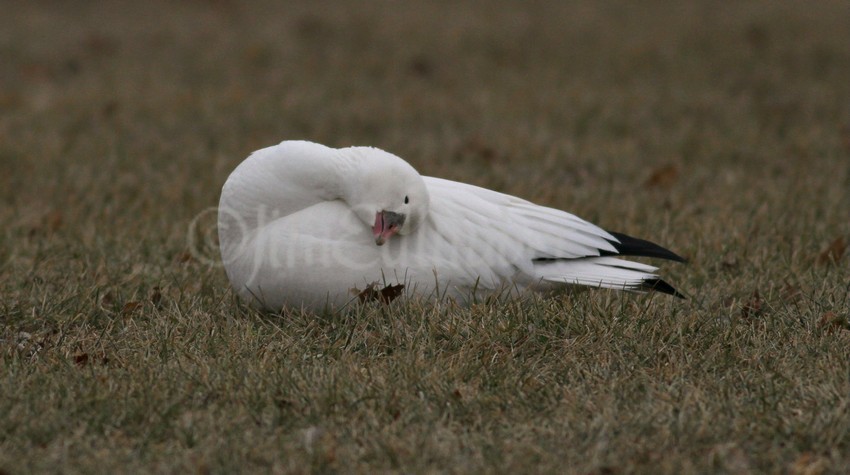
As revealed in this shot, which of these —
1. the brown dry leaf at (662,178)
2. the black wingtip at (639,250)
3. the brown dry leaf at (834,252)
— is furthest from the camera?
the brown dry leaf at (662,178)

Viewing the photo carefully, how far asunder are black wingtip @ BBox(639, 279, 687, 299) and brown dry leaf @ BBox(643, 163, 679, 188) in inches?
111

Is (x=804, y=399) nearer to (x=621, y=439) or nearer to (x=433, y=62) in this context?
(x=621, y=439)

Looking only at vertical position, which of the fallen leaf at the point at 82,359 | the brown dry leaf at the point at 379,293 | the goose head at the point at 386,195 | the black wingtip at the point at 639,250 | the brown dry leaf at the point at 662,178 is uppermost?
the goose head at the point at 386,195

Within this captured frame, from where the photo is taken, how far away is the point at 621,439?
2.99 m

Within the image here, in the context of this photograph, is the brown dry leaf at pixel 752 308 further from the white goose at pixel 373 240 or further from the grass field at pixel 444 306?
the white goose at pixel 373 240

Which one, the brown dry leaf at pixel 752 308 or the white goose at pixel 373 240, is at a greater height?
the white goose at pixel 373 240

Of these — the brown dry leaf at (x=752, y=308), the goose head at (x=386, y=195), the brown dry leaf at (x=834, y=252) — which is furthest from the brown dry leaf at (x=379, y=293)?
the brown dry leaf at (x=834, y=252)

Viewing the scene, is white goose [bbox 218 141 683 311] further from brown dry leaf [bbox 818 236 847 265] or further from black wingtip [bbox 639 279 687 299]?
brown dry leaf [bbox 818 236 847 265]

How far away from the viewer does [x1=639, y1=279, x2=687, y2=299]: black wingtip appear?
4094mm

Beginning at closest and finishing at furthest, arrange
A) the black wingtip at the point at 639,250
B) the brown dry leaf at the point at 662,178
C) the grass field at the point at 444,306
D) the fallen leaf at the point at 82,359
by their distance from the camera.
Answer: the grass field at the point at 444,306 < the fallen leaf at the point at 82,359 < the black wingtip at the point at 639,250 < the brown dry leaf at the point at 662,178

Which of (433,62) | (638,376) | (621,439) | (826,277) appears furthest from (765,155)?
(621,439)

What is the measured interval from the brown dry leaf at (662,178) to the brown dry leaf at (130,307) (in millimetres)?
3706

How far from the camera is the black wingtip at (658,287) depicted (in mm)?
4094

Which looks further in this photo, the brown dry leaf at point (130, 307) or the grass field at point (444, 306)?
the brown dry leaf at point (130, 307)
